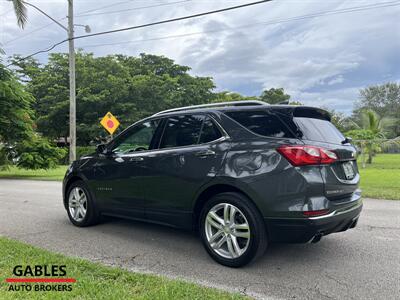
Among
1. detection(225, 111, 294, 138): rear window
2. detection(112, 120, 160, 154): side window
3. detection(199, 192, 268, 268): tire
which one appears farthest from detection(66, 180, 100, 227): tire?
detection(225, 111, 294, 138): rear window

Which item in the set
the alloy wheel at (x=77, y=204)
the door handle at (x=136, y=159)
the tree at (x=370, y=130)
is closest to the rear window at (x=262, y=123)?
the door handle at (x=136, y=159)

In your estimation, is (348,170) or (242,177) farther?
(348,170)

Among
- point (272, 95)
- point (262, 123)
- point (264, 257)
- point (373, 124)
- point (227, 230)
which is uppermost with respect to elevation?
point (272, 95)

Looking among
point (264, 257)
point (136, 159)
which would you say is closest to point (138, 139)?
point (136, 159)

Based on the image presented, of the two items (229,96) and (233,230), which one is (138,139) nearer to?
(233,230)

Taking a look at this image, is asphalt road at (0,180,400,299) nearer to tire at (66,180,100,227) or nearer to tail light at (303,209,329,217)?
tire at (66,180,100,227)

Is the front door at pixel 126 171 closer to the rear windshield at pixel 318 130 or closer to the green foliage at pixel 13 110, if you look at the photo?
the rear windshield at pixel 318 130

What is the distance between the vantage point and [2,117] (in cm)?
1606

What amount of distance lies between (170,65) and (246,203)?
3704 cm

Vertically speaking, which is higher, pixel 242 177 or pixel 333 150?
pixel 333 150

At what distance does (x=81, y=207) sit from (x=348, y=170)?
4090mm

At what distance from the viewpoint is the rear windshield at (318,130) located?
3.57 metres

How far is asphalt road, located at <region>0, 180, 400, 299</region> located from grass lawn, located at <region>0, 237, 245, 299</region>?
0.91 ft

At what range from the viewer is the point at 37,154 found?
16.7 m
